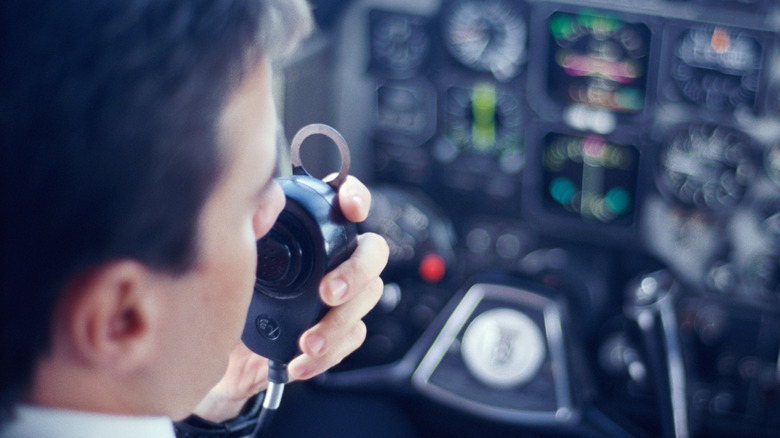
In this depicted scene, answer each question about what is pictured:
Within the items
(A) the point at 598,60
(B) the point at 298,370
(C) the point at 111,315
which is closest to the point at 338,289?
(B) the point at 298,370

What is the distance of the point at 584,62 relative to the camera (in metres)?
1.73

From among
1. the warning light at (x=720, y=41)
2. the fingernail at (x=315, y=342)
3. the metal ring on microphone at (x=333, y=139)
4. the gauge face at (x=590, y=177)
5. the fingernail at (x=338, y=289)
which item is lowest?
the gauge face at (x=590, y=177)

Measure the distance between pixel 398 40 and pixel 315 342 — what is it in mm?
1231

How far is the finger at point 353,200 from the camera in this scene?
829 mm

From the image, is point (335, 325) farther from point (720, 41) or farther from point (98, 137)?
point (720, 41)

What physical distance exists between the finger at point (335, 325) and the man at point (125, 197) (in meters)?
0.19

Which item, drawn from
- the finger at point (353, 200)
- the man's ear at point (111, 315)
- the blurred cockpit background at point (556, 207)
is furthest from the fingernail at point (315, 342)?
the blurred cockpit background at point (556, 207)

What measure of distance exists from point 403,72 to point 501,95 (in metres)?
0.26

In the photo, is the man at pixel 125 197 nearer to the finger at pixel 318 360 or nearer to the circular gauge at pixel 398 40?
the finger at pixel 318 360

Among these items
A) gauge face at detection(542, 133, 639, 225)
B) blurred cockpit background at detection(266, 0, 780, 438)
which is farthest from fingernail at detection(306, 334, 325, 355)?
gauge face at detection(542, 133, 639, 225)

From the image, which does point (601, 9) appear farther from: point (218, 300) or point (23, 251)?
point (23, 251)

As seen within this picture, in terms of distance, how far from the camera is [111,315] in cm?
52

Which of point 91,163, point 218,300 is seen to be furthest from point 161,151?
point 218,300

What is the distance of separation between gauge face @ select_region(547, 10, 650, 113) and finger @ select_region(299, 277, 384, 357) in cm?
105
